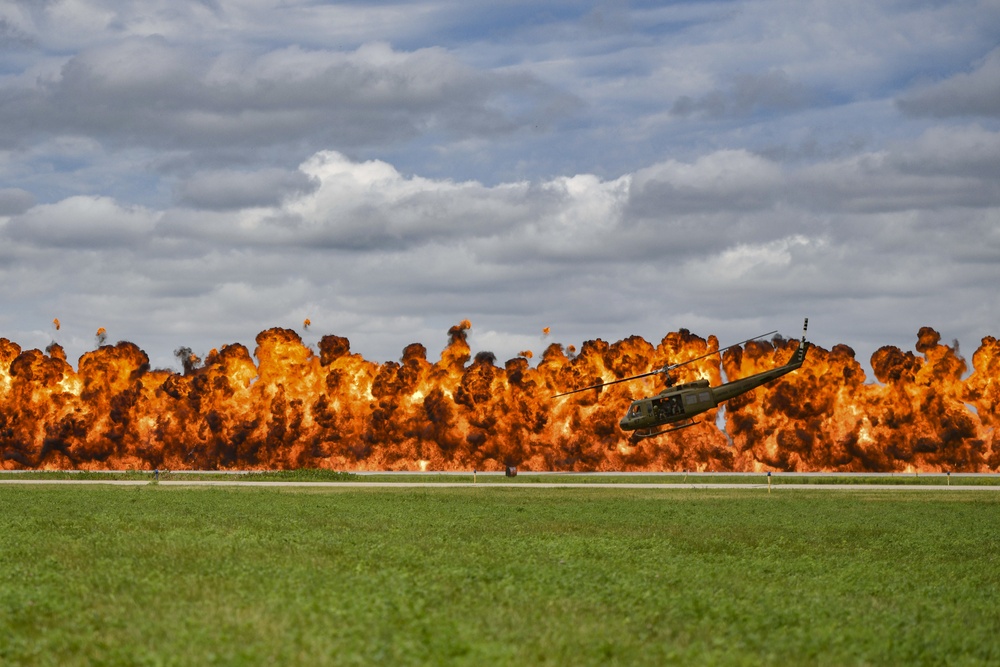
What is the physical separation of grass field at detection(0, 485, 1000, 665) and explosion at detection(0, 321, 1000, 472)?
202ft

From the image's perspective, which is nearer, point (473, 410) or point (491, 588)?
point (491, 588)

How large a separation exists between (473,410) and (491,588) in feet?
285

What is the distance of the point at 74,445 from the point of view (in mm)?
116312

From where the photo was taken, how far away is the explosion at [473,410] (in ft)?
342

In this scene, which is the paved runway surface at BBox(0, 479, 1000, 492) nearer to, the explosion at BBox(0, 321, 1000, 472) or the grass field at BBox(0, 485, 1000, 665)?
the grass field at BBox(0, 485, 1000, 665)

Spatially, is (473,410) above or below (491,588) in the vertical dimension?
above

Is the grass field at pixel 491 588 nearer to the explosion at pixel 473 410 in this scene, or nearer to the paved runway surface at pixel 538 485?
the paved runway surface at pixel 538 485

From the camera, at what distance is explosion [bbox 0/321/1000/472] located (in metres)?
104

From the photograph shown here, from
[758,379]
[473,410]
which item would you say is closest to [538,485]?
[758,379]

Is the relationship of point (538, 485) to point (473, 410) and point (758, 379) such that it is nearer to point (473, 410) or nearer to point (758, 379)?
point (758, 379)

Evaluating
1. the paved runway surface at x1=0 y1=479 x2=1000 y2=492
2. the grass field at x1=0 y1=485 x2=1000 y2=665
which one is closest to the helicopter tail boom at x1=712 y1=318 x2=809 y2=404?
the grass field at x1=0 y1=485 x2=1000 y2=665

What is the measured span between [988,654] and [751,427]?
87.7 m

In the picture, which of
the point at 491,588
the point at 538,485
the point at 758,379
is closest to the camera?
the point at 491,588

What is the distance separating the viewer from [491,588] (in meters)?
23.9
